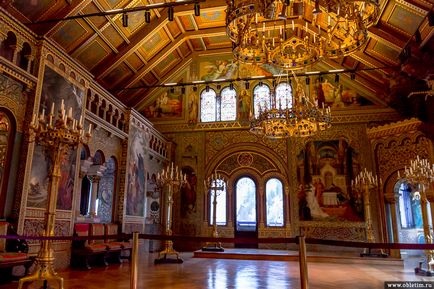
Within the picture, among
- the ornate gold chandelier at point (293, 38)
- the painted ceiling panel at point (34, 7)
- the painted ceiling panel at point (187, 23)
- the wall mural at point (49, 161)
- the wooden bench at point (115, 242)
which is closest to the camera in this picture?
the ornate gold chandelier at point (293, 38)

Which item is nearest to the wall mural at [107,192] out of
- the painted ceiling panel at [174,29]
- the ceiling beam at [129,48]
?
the ceiling beam at [129,48]

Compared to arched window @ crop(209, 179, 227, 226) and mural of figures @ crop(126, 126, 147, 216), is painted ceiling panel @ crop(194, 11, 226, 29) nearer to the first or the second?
mural of figures @ crop(126, 126, 147, 216)

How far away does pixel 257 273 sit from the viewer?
8.08 m

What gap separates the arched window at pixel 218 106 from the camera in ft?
53.9

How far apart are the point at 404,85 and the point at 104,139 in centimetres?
1061

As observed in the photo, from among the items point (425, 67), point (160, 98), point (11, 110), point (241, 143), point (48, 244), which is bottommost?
point (48, 244)

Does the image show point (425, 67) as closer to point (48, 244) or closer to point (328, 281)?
point (328, 281)

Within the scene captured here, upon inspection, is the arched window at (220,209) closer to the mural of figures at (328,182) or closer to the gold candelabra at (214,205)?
the gold candelabra at (214,205)

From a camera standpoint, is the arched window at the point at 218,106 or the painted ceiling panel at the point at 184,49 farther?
the arched window at the point at 218,106

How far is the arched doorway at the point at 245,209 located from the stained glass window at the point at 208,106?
3402mm

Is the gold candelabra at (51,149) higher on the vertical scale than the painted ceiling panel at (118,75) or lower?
lower

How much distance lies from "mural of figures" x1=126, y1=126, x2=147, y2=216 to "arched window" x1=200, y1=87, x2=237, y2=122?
4106 mm

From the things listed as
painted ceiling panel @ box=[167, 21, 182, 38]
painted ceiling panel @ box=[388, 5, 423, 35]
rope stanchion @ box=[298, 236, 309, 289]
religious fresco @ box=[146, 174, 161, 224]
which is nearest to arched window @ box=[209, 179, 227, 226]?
religious fresco @ box=[146, 174, 161, 224]

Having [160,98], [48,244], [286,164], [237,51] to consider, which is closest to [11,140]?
[48,244]
